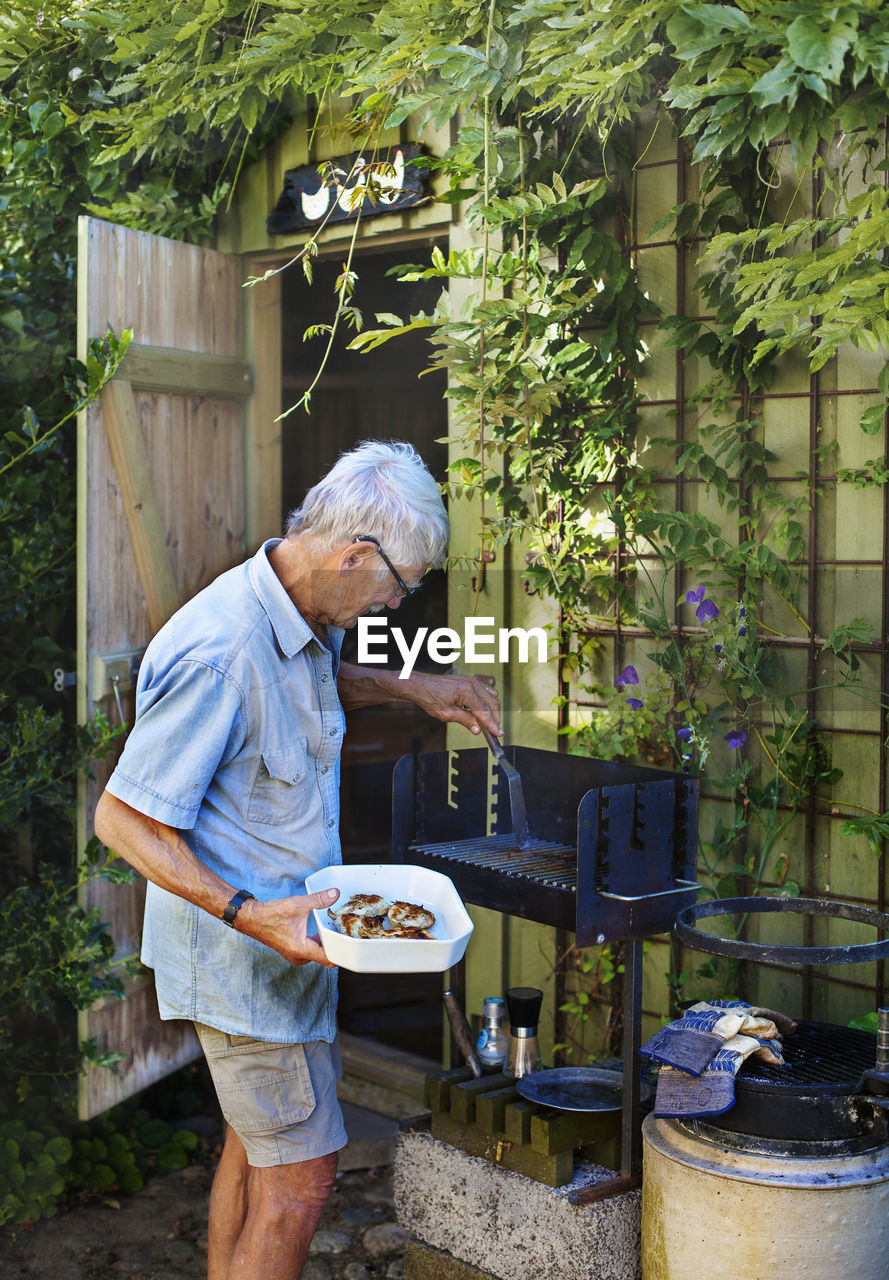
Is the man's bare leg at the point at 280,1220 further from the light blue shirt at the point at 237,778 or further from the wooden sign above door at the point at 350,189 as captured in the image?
the wooden sign above door at the point at 350,189

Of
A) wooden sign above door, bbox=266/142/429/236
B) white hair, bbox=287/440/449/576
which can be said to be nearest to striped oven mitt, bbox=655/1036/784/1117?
white hair, bbox=287/440/449/576

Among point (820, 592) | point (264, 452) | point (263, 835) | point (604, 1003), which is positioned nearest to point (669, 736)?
point (820, 592)

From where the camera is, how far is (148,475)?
12.2ft

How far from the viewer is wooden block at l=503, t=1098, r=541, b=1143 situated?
2.65m

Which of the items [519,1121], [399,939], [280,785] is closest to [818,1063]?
[519,1121]

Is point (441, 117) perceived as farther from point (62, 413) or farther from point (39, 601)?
point (39, 601)

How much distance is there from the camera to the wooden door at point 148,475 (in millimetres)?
3551

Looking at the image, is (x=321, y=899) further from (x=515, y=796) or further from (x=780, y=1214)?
(x=780, y=1214)

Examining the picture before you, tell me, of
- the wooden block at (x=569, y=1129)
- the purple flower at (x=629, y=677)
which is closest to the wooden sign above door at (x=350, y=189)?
the purple flower at (x=629, y=677)

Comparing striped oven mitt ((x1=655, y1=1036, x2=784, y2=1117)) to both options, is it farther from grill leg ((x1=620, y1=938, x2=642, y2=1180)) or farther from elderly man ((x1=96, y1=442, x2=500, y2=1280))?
elderly man ((x1=96, y1=442, x2=500, y2=1280))

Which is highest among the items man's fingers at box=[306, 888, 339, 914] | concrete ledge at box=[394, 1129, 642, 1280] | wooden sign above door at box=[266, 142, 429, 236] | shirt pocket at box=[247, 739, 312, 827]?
wooden sign above door at box=[266, 142, 429, 236]

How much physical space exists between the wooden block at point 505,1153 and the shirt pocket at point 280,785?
2.87 feet

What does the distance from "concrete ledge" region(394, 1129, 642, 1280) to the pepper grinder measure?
229 millimetres

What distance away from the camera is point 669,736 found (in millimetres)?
3152
